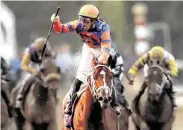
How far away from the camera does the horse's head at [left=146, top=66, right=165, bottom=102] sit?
13.9 metres

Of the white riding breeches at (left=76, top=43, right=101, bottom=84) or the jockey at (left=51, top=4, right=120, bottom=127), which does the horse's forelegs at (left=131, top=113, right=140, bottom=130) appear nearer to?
the jockey at (left=51, top=4, right=120, bottom=127)

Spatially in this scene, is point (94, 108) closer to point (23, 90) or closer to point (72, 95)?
point (72, 95)

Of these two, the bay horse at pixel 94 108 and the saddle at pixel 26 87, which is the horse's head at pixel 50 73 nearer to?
the saddle at pixel 26 87

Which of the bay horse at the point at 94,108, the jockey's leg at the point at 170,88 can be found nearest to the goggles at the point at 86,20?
the bay horse at the point at 94,108

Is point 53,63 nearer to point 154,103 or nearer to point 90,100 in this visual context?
point 154,103

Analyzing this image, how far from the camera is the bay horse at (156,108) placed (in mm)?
14070

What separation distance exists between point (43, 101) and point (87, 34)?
4014mm

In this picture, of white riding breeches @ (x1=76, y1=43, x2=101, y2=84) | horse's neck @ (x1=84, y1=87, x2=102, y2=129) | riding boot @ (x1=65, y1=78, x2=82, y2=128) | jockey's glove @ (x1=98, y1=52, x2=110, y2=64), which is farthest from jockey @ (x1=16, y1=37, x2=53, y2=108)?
jockey's glove @ (x1=98, y1=52, x2=110, y2=64)

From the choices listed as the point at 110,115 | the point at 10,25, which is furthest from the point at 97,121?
the point at 10,25

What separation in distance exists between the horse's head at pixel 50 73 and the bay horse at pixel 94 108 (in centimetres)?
326

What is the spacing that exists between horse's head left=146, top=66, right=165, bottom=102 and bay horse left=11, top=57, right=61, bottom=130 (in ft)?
5.61

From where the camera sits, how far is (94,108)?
36.3 ft

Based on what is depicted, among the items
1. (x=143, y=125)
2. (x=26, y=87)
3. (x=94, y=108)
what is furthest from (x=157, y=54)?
(x=94, y=108)

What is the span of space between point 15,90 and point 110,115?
639 cm
